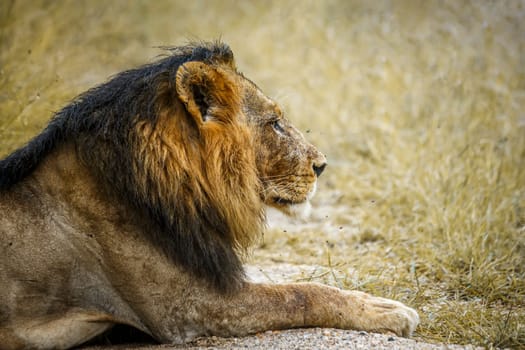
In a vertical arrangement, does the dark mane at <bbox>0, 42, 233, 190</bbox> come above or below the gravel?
above

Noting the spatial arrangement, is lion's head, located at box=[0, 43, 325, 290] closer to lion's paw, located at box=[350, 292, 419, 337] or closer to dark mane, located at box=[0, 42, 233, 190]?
dark mane, located at box=[0, 42, 233, 190]

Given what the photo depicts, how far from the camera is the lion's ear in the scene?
124 inches

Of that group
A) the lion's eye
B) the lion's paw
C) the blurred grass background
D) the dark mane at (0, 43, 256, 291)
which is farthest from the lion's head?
the blurred grass background

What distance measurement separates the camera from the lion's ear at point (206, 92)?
124 inches

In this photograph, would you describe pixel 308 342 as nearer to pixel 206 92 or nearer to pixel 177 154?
pixel 177 154

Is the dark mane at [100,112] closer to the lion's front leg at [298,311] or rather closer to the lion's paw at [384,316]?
the lion's front leg at [298,311]

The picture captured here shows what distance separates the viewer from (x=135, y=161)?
123 inches

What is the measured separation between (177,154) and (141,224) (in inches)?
13.8

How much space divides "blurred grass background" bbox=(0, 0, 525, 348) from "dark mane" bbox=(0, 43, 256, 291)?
1168mm

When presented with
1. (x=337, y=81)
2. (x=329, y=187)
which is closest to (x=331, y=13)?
(x=337, y=81)

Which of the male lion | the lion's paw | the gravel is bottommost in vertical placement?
the gravel

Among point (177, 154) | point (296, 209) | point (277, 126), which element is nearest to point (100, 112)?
point (177, 154)

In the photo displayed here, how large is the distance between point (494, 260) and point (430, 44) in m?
4.17

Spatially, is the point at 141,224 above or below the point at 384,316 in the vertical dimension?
above
